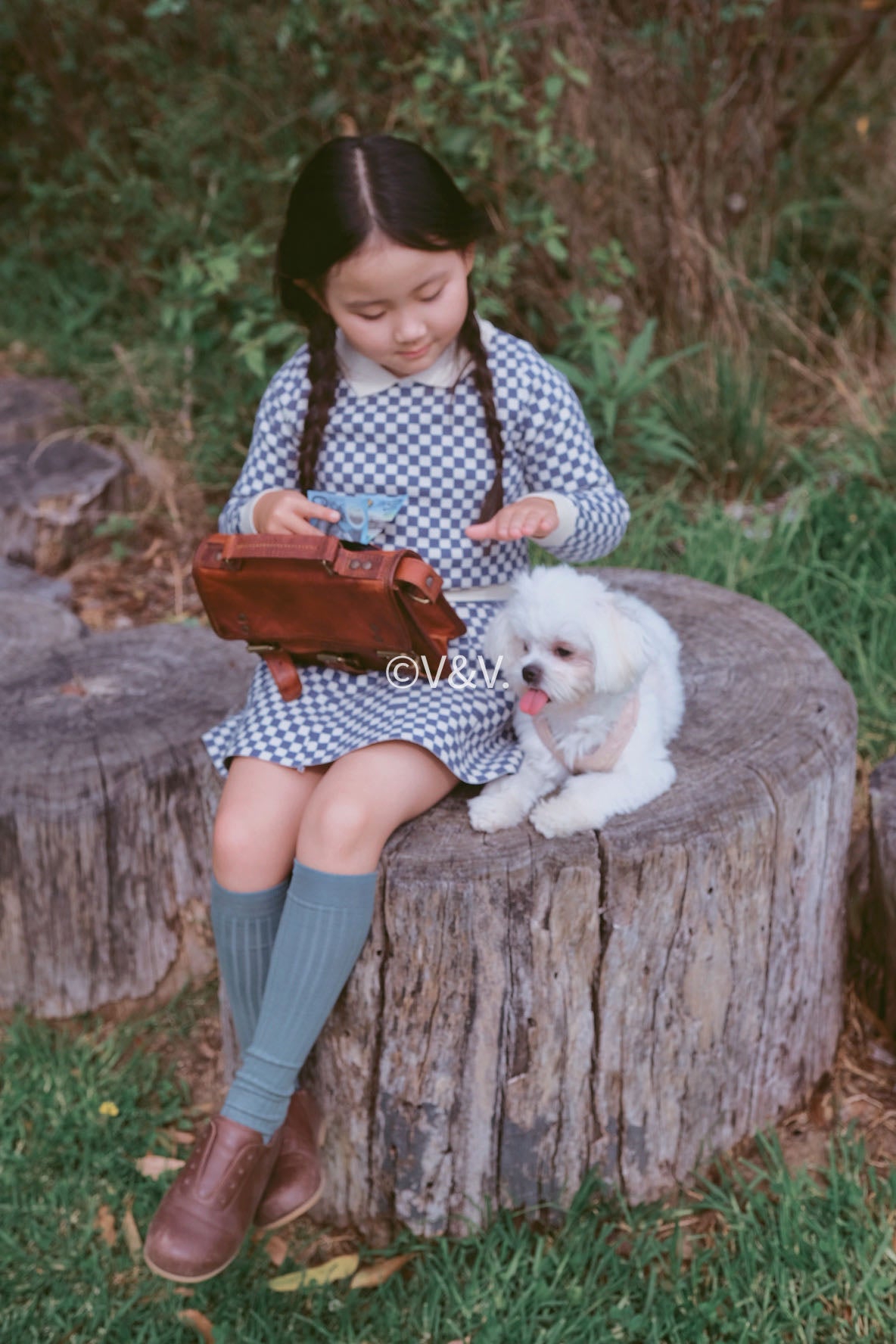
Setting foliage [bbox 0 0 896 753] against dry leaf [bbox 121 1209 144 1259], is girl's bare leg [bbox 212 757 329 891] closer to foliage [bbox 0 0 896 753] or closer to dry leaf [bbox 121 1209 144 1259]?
dry leaf [bbox 121 1209 144 1259]

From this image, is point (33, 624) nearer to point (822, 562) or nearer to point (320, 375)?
point (320, 375)

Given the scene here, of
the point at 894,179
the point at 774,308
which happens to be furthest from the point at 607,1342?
the point at 894,179

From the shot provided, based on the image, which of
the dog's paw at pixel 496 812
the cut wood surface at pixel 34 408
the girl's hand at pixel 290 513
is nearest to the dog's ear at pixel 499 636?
the dog's paw at pixel 496 812

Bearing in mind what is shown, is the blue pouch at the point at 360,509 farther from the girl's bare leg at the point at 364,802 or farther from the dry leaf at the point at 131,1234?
the dry leaf at the point at 131,1234

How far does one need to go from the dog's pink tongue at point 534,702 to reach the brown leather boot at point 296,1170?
78cm

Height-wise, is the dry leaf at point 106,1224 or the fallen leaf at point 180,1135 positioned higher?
the dry leaf at point 106,1224

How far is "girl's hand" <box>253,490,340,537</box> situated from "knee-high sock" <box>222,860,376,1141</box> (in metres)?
0.55

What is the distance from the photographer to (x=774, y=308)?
427 cm

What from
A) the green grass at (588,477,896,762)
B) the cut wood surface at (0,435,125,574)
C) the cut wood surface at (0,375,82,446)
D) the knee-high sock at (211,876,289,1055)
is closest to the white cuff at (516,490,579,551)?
the knee-high sock at (211,876,289,1055)

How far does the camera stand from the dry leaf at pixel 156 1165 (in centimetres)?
221

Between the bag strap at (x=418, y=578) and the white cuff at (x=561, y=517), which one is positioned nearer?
the bag strap at (x=418, y=578)

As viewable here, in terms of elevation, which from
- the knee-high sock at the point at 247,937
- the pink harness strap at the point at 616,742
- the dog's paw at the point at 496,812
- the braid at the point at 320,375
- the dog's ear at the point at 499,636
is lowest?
the knee-high sock at the point at 247,937

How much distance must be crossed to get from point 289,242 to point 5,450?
3.00m

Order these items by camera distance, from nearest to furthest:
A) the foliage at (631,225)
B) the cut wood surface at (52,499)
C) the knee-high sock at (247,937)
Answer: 1. the knee-high sock at (247,937)
2. the foliage at (631,225)
3. the cut wood surface at (52,499)
